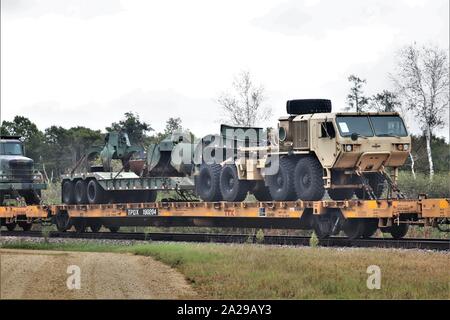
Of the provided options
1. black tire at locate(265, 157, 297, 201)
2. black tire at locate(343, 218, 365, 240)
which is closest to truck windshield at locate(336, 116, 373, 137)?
black tire at locate(265, 157, 297, 201)

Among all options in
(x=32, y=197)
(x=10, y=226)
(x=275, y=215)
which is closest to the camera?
(x=275, y=215)

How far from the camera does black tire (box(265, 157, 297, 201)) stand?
86.7ft

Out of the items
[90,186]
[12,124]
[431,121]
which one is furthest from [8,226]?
[12,124]

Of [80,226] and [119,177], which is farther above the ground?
[119,177]

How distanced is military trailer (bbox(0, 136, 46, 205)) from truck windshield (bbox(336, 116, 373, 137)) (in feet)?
54.0

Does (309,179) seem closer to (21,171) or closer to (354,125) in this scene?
(354,125)

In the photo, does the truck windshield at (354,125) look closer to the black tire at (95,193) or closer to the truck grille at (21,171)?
the black tire at (95,193)

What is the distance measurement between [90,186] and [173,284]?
Result: 59.7 feet

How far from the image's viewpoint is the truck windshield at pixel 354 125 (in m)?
25.1

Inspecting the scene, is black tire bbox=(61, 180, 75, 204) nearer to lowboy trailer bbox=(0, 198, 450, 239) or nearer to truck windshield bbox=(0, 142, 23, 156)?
lowboy trailer bbox=(0, 198, 450, 239)

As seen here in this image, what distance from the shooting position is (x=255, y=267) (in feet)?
60.8

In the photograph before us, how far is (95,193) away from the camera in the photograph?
3425 centimetres

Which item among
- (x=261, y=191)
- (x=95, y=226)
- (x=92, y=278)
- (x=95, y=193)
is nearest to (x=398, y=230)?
(x=261, y=191)

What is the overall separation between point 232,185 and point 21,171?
40.5 ft
